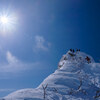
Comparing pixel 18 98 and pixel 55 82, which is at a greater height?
pixel 55 82

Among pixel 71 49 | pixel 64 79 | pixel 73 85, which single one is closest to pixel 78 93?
pixel 73 85

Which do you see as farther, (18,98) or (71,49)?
(71,49)

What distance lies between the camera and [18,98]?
6898 millimetres

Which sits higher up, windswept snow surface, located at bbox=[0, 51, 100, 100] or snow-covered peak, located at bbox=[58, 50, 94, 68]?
snow-covered peak, located at bbox=[58, 50, 94, 68]

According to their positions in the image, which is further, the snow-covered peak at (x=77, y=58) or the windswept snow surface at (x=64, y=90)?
the snow-covered peak at (x=77, y=58)

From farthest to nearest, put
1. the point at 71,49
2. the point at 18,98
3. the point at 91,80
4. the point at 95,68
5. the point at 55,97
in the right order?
the point at 71,49 < the point at 95,68 < the point at 91,80 < the point at 55,97 < the point at 18,98

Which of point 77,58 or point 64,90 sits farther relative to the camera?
point 77,58

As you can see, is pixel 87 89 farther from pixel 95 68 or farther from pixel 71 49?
pixel 71 49

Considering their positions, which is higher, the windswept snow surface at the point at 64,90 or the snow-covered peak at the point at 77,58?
the snow-covered peak at the point at 77,58

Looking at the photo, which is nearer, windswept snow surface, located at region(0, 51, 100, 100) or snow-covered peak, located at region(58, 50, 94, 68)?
windswept snow surface, located at region(0, 51, 100, 100)

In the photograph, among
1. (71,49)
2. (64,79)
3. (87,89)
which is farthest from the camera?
(71,49)

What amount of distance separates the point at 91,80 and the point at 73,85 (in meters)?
3.07

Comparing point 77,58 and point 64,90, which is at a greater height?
point 77,58

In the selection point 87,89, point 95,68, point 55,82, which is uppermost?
point 95,68
